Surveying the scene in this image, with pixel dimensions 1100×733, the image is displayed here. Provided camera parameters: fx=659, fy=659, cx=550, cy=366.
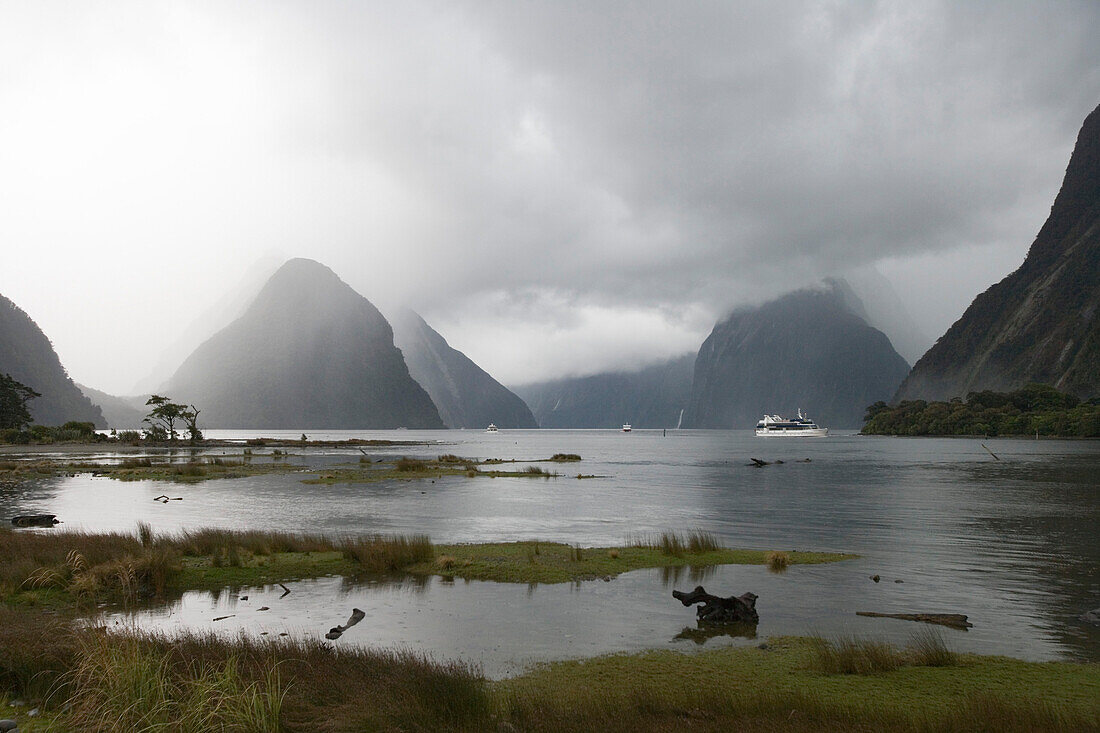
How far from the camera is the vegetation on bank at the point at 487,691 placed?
8.97 m

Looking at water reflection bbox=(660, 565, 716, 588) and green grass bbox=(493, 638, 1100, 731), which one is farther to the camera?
water reflection bbox=(660, 565, 716, 588)

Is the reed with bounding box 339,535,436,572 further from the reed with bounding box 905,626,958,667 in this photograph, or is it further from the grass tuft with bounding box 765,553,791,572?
the reed with bounding box 905,626,958,667

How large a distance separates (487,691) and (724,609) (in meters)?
8.46

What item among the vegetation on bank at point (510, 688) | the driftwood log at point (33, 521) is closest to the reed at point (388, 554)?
the vegetation on bank at point (510, 688)

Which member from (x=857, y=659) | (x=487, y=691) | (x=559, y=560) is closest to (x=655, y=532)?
(x=559, y=560)

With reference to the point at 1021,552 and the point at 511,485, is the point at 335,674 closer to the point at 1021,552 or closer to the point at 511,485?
the point at 1021,552

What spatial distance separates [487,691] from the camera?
1126 centimetres

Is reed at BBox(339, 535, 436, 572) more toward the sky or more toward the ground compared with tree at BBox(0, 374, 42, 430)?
more toward the ground

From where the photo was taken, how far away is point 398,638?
607 inches

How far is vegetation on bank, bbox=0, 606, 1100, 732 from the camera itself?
8969 mm

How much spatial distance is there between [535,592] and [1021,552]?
22.7 m

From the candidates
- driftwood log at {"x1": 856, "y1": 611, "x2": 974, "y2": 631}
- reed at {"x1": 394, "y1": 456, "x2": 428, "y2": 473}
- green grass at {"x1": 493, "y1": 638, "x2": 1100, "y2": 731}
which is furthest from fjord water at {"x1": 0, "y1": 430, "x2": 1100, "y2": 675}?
reed at {"x1": 394, "y1": 456, "x2": 428, "y2": 473}

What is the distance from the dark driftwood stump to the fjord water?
45cm

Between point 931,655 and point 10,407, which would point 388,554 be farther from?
point 10,407
